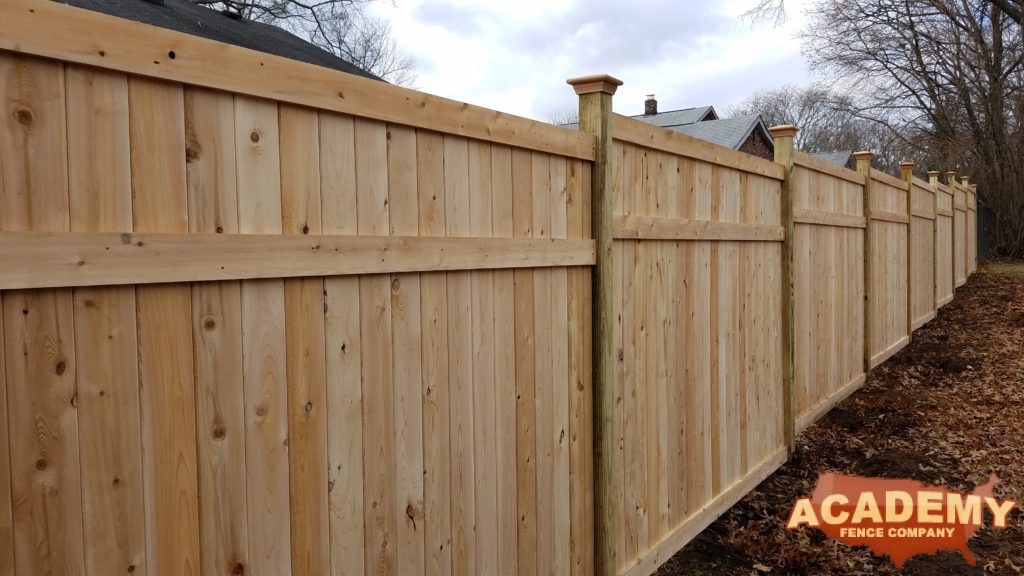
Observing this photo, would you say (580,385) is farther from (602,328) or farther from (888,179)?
(888,179)

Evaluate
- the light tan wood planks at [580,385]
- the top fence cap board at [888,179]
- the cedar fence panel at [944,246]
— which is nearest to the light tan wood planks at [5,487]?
the light tan wood planks at [580,385]

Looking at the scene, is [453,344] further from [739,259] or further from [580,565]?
[739,259]

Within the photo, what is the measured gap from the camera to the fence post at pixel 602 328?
3.02 metres

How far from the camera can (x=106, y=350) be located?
150cm

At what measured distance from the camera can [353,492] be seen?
2.02 m

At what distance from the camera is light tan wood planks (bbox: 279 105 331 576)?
185 centimetres

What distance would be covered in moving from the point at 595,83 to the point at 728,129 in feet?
64.9

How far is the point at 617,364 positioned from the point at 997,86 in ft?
65.4

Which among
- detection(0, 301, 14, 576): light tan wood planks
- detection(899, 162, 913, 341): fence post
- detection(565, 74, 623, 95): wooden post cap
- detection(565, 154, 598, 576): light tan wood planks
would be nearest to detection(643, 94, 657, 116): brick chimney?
detection(899, 162, 913, 341): fence post

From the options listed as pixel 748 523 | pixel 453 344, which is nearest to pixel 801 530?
pixel 748 523

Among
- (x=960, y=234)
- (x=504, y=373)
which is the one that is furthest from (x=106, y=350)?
(x=960, y=234)

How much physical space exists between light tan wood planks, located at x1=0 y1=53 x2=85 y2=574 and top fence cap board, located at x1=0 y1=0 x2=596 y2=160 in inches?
2.4

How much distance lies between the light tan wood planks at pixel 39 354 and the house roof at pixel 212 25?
440 centimetres

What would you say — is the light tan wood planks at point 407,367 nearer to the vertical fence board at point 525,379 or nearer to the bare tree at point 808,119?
the vertical fence board at point 525,379
